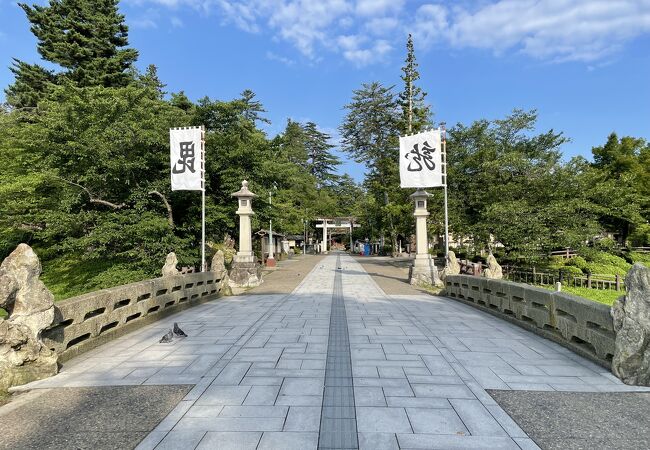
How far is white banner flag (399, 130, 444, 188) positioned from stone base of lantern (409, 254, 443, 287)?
10.1 ft

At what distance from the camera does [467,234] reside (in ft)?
63.8

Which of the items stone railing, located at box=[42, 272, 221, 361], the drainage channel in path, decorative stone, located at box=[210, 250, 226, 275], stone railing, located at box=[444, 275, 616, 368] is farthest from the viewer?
decorative stone, located at box=[210, 250, 226, 275]

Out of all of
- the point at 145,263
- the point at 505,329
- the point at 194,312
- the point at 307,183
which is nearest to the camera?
the point at 505,329

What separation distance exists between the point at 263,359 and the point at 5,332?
2891mm

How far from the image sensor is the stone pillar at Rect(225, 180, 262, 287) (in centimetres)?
1419

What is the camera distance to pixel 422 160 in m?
13.1

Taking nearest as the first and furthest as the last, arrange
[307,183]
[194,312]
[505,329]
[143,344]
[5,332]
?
[5,332], [143,344], [505,329], [194,312], [307,183]

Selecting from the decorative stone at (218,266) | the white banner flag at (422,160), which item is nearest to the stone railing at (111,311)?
the decorative stone at (218,266)

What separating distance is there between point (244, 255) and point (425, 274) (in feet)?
22.7

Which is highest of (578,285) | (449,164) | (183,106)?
(183,106)

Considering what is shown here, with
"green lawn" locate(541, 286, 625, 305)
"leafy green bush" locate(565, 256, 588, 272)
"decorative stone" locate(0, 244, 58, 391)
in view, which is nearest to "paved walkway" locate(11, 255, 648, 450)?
"decorative stone" locate(0, 244, 58, 391)

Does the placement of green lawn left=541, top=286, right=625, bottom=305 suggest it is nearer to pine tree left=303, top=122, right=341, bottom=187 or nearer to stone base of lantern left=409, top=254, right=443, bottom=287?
stone base of lantern left=409, top=254, right=443, bottom=287

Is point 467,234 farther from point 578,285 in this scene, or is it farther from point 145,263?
point 145,263

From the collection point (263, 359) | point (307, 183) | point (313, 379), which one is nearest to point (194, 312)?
point (263, 359)
